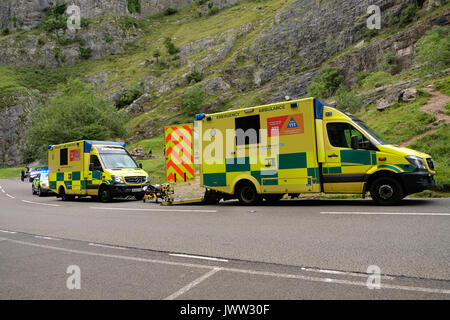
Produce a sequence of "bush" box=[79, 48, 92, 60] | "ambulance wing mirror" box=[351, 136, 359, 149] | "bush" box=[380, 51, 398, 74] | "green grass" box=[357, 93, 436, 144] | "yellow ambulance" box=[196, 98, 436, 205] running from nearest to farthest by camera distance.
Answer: "yellow ambulance" box=[196, 98, 436, 205], "ambulance wing mirror" box=[351, 136, 359, 149], "green grass" box=[357, 93, 436, 144], "bush" box=[380, 51, 398, 74], "bush" box=[79, 48, 92, 60]

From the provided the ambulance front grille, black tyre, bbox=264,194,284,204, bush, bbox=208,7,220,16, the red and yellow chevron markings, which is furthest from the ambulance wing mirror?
bush, bbox=208,7,220,16

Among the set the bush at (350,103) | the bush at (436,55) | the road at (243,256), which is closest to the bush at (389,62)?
the bush at (436,55)

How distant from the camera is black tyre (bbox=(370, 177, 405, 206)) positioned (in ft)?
30.0

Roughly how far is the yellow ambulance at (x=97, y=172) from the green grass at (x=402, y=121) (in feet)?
38.5

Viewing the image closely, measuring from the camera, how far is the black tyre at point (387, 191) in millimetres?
9148

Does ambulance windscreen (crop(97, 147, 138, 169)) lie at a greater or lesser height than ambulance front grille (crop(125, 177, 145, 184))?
greater

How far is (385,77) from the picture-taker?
41125 mm

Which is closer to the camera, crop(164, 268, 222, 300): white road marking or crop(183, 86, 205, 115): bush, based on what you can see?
crop(164, 268, 222, 300): white road marking

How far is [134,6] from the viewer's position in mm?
138250

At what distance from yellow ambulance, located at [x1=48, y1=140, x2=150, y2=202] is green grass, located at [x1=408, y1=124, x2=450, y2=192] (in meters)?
11.8

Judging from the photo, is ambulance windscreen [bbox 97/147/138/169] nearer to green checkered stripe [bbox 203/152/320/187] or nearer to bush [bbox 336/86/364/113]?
green checkered stripe [bbox 203/152/320/187]

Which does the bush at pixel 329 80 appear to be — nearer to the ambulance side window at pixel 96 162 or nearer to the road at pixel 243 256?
the ambulance side window at pixel 96 162

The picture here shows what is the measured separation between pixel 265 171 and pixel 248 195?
117 centimetres
